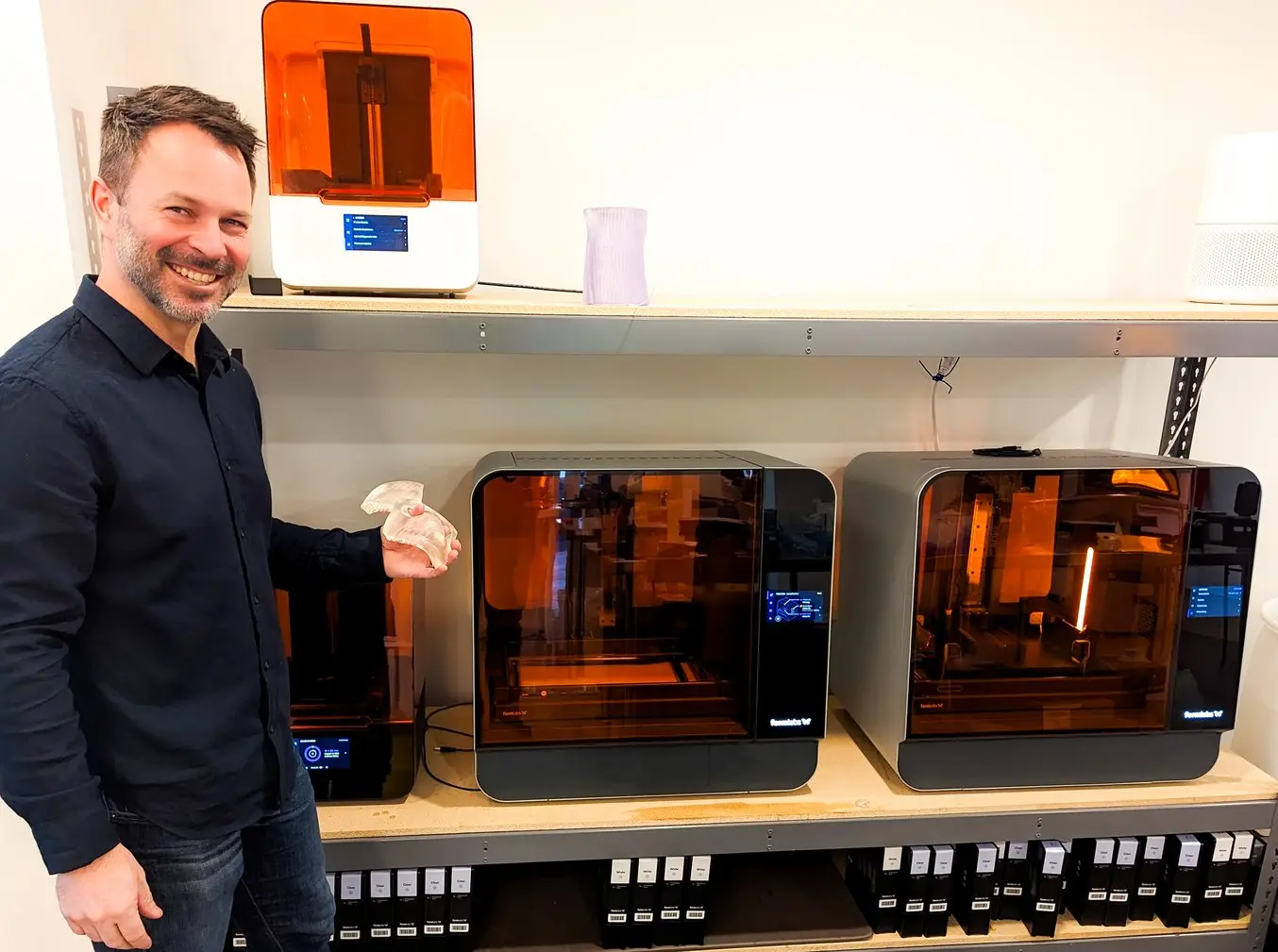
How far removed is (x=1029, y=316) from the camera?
4.28ft

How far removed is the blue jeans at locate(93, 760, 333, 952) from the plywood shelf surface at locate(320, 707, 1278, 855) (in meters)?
0.14

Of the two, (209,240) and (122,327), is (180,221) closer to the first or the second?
(209,240)

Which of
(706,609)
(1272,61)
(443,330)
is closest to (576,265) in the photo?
(443,330)

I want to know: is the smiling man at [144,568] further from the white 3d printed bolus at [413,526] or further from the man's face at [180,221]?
the white 3d printed bolus at [413,526]

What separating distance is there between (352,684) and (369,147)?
85 centimetres

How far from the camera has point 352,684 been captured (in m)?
1.35

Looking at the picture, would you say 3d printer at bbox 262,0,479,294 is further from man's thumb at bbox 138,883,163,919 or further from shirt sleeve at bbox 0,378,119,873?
man's thumb at bbox 138,883,163,919

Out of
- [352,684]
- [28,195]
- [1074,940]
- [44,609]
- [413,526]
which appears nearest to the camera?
[44,609]

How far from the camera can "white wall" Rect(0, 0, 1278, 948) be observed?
1606 mm

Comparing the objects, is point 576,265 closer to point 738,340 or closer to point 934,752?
point 738,340

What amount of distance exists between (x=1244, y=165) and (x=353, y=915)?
6.50 ft

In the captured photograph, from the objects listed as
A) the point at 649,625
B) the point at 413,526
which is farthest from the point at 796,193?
the point at 413,526

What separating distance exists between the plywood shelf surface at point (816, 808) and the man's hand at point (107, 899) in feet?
1.33

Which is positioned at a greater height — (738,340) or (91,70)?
(91,70)
